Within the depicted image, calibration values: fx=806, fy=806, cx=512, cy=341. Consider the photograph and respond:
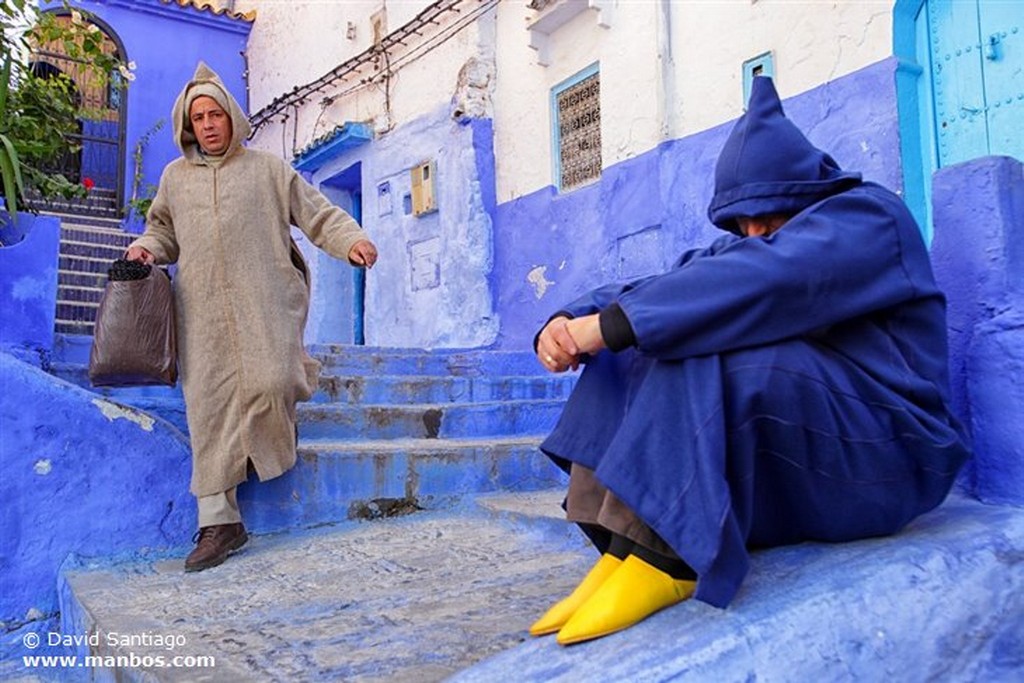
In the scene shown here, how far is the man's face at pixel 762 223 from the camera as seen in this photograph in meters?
1.61

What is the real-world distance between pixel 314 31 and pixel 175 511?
8505 mm

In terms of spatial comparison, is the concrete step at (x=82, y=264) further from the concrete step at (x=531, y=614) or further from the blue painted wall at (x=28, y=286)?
the concrete step at (x=531, y=614)

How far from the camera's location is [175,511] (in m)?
2.95

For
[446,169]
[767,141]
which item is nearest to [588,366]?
[767,141]

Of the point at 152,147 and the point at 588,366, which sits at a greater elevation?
the point at 152,147

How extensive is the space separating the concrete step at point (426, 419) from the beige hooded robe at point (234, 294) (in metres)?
0.66

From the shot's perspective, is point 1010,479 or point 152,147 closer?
point 1010,479

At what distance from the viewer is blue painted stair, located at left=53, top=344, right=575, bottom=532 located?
10.4 feet

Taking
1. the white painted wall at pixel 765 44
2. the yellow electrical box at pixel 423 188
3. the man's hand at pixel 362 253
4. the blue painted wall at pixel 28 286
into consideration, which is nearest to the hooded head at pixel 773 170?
the man's hand at pixel 362 253

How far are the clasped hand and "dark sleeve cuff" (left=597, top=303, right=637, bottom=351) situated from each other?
0.02m

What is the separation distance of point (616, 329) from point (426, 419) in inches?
106

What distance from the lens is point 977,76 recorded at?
4043 millimetres

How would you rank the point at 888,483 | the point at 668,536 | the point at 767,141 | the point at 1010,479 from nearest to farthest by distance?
the point at 668,536 → the point at 888,483 → the point at 767,141 → the point at 1010,479

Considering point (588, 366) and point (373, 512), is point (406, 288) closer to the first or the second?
point (373, 512)
